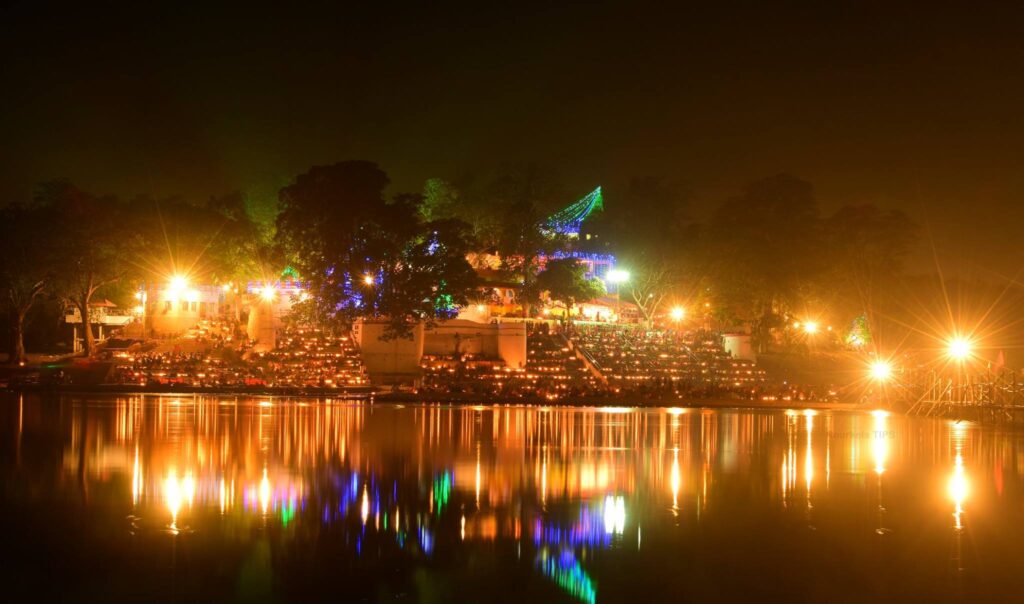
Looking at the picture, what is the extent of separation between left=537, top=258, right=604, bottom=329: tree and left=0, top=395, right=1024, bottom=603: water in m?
34.6

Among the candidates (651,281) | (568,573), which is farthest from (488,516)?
(651,281)

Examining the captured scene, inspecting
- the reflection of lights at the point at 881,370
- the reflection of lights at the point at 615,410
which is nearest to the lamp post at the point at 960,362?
the reflection of lights at the point at 881,370

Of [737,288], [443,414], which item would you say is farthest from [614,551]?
[737,288]

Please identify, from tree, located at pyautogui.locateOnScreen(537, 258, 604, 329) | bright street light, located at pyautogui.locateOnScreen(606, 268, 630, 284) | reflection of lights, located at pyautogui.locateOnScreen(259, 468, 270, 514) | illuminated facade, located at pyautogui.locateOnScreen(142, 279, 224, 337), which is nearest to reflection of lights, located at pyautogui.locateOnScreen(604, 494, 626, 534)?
reflection of lights, located at pyautogui.locateOnScreen(259, 468, 270, 514)

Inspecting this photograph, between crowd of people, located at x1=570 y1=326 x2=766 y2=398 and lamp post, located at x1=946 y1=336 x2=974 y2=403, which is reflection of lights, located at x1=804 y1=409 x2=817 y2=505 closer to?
lamp post, located at x1=946 y1=336 x2=974 y2=403

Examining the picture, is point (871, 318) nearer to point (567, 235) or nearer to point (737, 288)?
point (737, 288)

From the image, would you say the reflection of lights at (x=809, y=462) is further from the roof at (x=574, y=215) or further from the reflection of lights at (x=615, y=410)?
the roof at (x=574, y=215)

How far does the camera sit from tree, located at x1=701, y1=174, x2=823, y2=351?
67125 millimetres

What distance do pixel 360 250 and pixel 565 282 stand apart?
45.6ft

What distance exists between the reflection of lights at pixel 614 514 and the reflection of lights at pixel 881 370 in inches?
1587

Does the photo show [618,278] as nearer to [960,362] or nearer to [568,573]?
[960,362]

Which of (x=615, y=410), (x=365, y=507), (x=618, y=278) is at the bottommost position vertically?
(x=615, y=410)

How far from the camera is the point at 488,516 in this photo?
16781 mm

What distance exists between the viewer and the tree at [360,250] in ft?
182
